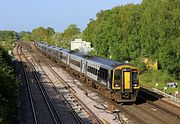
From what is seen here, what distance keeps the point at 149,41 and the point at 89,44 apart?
3783 centimetres

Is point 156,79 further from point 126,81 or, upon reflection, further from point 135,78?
point 126,81

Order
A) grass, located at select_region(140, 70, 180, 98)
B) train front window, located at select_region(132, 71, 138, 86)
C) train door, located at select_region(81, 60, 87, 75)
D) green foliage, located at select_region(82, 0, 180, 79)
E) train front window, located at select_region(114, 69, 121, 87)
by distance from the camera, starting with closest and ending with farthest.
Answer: train front window, located at select_region(114, 69, 121, 87), train front window, located at select_region(132, 71, 138, 86), train door, located at select_region(81, 60, 87, 75), grass, located at select_region(140, 70, 180, 98), green foliage, located at select_region(82, 0, 180, 79)

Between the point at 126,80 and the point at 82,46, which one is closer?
the point at 126,80

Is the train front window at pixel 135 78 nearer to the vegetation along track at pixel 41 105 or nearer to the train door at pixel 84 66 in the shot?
the vegetation along track at pixel 41 105

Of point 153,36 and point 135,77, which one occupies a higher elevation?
point 153,36

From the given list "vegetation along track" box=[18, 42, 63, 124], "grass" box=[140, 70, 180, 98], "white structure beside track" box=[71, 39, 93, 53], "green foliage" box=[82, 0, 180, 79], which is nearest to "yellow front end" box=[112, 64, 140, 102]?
"vegetation along track" box=[18, 42, 63, 124]

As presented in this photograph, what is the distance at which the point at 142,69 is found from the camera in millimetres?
45969

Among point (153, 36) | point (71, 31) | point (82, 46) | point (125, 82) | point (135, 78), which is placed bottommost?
point (125, 82)

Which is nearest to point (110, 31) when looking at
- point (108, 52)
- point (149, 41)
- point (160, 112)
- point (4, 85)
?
point (108, 52)

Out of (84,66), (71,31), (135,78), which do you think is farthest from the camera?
(71,31)

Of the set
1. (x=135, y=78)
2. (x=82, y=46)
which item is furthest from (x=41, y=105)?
(x=82, y=46)

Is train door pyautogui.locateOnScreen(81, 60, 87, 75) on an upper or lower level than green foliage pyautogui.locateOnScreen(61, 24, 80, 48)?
lower

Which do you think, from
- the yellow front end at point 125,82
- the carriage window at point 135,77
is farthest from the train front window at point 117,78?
the carriage window at point 135,77

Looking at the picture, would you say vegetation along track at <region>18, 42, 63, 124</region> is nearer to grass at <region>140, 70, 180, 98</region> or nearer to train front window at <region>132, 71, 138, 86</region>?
train front window at <region>132, 71, 138, 86</region>
